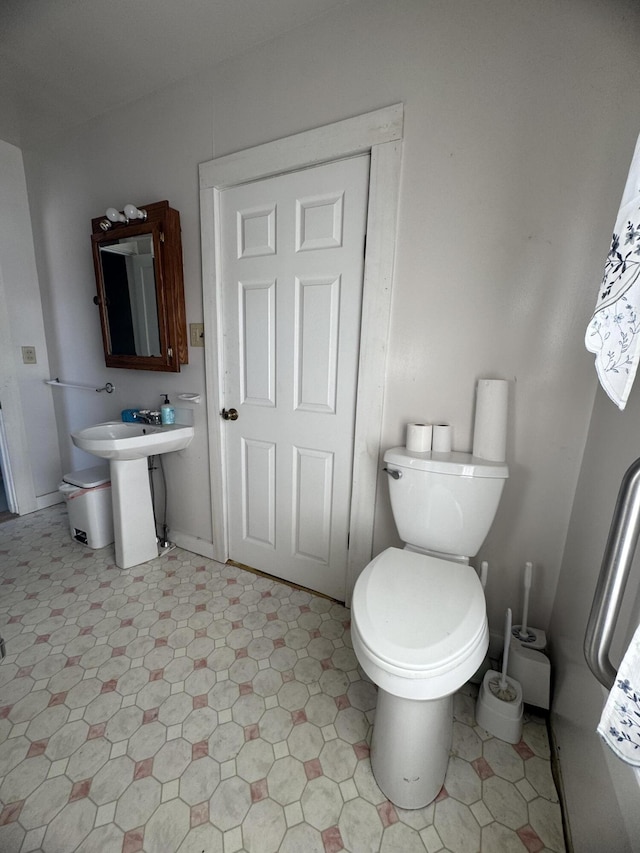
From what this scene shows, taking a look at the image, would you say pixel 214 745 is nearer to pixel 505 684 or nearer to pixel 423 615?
pixel 423 615

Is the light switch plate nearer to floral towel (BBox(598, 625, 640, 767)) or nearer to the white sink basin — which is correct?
the white sink basin

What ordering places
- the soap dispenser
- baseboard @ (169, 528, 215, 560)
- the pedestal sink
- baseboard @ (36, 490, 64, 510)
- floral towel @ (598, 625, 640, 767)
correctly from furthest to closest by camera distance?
1. baseboard @ (36, 490, 64, 510)
2. baseboard @ (169, 528, 215, 560)
3. the soap dispenser
4. the pedestal sink
5. floral towel @ (598, 625, 640, 767)

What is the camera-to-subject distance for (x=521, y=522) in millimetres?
1209

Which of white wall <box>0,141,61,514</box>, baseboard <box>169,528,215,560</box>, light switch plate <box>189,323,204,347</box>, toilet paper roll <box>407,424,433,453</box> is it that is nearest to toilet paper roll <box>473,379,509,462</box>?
toilet paper roll <box>407,424,433,453</box>

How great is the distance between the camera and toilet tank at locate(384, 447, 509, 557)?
3.55 ft

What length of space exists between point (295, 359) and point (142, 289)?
0.95 meters

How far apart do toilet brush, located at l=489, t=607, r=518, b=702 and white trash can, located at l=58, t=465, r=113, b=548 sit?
201 cm

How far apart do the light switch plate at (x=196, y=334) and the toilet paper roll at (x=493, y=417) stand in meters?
1.29

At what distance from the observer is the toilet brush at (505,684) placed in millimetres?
1071

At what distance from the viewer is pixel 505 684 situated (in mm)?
1097

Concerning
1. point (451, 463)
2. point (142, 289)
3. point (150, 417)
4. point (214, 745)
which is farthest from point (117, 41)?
point (214, 745)

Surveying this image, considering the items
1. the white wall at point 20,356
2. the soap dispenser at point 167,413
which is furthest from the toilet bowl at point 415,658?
the white wall at point 20,356

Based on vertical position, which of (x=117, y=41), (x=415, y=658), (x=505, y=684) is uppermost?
(x=117, y=41)

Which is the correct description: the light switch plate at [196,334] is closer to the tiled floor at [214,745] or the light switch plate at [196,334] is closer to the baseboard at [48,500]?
the tiled floor at [214,745]
